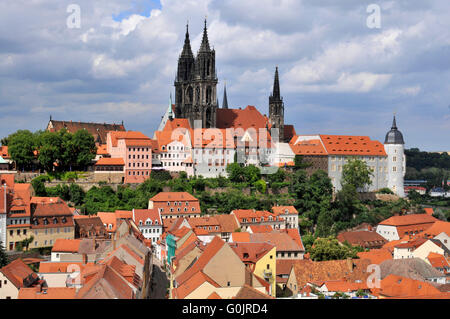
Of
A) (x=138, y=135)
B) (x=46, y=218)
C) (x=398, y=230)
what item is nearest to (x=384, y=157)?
(x=398, y=230)

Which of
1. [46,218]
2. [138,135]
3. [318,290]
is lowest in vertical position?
[318,290]

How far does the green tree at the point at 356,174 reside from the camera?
8894 cm

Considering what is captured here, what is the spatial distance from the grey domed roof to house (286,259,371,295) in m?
56.6

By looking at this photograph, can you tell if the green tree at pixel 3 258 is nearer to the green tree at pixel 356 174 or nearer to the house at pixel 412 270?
the house at pixel 412 270

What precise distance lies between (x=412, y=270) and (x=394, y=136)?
58.4 metres

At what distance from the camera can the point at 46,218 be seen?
51.3 meters

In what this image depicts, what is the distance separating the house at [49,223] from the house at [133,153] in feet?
64.9

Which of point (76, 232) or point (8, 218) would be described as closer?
point (8, 218)

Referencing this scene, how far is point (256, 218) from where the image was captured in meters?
63.7

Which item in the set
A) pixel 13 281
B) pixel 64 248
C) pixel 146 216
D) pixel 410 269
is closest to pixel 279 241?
pixel 410 269

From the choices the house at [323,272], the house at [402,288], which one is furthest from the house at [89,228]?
the house at [402,288]

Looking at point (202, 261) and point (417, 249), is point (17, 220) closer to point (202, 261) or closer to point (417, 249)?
point (202, 261)
